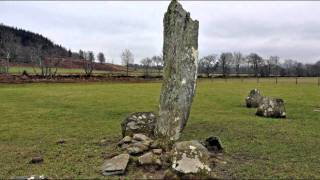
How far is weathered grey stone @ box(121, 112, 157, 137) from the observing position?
1282cm

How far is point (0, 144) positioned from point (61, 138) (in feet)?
7.00

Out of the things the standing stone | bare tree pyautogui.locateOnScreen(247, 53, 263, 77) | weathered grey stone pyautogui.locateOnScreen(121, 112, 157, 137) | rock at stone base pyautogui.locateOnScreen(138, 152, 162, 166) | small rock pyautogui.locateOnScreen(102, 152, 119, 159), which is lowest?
small rock pyautogui.locateOnScreen(102, 152, 119, 159)

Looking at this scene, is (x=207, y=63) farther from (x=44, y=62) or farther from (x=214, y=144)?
(x=214, y=144)

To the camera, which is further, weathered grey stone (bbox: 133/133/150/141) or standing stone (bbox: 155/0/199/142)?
standing stone (bbox: 155/0/199/142)

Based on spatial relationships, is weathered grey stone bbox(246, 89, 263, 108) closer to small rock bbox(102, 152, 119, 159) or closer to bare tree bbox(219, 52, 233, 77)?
small rock bbox(102, 152, 119, 159)

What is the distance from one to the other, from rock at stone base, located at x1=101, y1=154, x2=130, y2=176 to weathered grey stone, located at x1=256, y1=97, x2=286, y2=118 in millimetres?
12758

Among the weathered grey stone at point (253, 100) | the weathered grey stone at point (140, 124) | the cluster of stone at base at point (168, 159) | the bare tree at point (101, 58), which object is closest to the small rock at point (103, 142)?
the weathered grey stone at point (140, 124)

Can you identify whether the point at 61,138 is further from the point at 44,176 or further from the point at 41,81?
the point at 41,81

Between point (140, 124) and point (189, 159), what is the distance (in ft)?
14.6

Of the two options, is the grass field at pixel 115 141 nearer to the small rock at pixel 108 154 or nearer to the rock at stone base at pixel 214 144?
the small rock at pixel 108 154

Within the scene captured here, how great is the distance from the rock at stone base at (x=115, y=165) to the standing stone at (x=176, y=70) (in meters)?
2.33

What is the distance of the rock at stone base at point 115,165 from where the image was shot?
890 cm

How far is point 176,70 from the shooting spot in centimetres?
1175

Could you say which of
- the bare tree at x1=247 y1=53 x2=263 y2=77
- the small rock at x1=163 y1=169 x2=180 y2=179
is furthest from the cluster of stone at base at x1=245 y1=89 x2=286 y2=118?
the bare tree at x1=247 y1=53 x2=263 y2=77
